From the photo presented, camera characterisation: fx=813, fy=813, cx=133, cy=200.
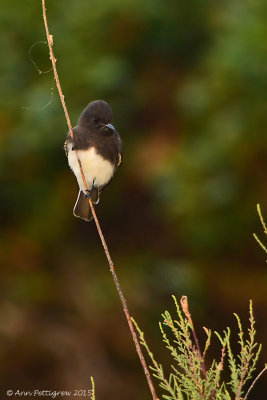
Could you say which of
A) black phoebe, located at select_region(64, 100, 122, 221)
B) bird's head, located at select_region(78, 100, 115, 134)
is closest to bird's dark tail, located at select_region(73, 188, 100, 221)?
black phoebe, located at select_region(64, 100, 122, 221)

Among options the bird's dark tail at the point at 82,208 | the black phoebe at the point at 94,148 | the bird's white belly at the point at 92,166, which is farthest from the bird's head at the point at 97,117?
the bird's dark tail at the point at 82,208

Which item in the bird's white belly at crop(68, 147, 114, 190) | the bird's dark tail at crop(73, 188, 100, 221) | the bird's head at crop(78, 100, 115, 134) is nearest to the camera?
the bird's head at crop(78, 100, 115, 134)

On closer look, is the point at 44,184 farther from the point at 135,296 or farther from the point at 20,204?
the point at 135,296

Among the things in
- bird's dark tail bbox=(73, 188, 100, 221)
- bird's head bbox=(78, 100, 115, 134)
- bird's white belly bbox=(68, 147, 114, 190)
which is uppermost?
bird's head bbox=(78, 100, 115, 134)

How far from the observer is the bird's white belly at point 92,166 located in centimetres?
357

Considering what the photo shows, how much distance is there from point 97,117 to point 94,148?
208 mm

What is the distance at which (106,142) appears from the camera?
12.0 ft

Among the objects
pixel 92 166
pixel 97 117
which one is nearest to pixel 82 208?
pixel 92 166

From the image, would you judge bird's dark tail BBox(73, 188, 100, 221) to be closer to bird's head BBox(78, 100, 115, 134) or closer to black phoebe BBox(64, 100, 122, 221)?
black phoebe BBox(64, 100, 122, 221)

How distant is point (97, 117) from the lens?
11.1 ft

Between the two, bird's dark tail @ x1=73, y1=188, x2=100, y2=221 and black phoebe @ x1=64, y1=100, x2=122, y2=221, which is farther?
bird's dark tail @ x1=73, y1=188, x2=100, y2=221

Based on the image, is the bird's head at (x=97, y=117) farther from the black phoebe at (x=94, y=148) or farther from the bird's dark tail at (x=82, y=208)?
the bird's dark tail at (x=82, y=208)

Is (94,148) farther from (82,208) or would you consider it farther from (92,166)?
(82,208)

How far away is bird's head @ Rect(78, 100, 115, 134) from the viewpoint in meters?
3.33
